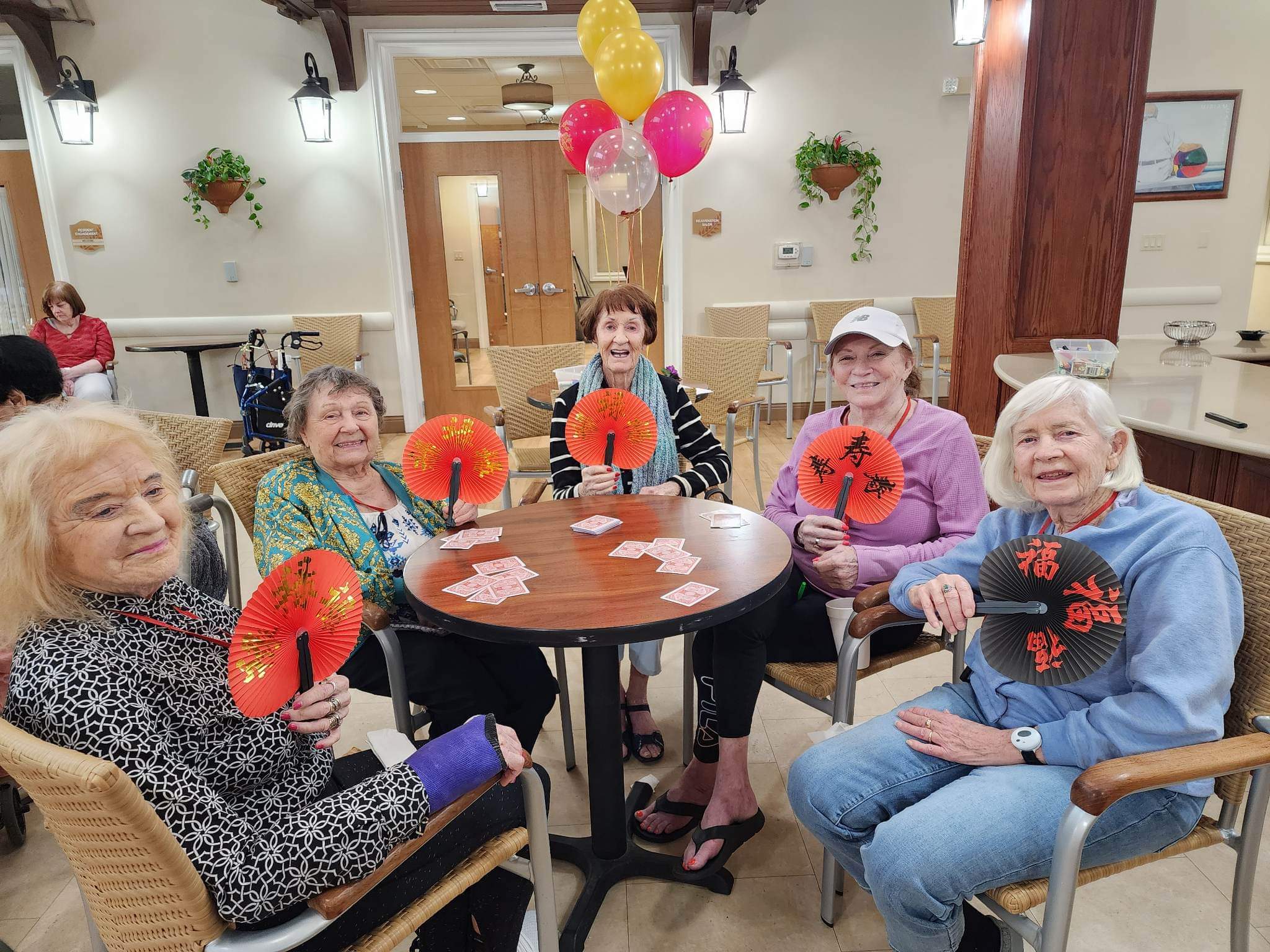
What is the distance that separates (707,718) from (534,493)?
92 cm

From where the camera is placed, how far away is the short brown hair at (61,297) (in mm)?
4910

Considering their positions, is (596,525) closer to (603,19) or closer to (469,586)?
(469,586)

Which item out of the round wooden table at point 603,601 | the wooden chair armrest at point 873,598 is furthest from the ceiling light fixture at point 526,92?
the wooden chair armrest at point 873,598

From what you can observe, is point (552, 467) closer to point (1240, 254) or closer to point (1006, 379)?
point (1006, 379)

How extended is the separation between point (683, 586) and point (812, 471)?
0.46 metres

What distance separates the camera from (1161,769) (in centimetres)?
104

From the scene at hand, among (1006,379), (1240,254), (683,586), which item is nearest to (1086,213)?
(1006,379)

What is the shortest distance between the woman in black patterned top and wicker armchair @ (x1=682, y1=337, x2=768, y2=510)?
287 cm

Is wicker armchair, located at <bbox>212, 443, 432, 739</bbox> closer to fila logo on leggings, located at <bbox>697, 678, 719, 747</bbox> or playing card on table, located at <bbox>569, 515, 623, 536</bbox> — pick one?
playing card on table, located at <bbox>569, 515, 623, 536</bbox>

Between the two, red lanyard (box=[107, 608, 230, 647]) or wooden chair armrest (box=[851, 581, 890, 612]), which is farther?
wooden chair armrest (box=[851, 581, 890, 612])

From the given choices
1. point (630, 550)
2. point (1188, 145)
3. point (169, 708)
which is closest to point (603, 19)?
point (630, 550)

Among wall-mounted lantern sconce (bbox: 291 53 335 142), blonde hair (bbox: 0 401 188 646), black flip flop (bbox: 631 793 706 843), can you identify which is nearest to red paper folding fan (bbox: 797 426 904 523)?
black flip flop (bbox: 631 793 706 843)

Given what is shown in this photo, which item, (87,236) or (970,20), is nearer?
(970,20)

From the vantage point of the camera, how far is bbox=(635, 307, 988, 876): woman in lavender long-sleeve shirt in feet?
5.79
